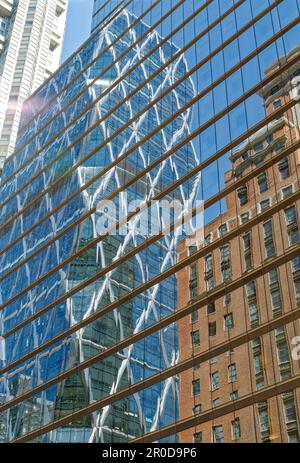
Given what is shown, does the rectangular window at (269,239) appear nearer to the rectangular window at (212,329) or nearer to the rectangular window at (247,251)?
the rectangular window at (247,251)

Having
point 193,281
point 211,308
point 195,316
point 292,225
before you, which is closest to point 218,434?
point 211,308

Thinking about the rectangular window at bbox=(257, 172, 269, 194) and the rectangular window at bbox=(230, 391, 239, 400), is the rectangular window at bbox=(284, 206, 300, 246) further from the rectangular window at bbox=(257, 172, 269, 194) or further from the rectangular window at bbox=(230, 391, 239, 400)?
the rectangular window at bbox=(230, 391, 239, 400)

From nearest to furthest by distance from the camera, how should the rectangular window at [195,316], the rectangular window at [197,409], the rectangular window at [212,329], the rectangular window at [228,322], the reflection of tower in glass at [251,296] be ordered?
the reflection of tower in glass at [251,296], the rectangular window at [197,409], the rectangular window at [228,322], the rectangular window at [212,329], the rectangular window at [195,316]

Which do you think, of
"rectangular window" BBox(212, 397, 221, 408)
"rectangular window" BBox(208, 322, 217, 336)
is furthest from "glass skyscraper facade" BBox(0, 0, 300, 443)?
"rectangular window" BBox(208, 322, 217, 336)

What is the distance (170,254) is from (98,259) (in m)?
6.63

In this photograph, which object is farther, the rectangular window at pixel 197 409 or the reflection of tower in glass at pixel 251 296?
the rectangular window at pixel 197 409

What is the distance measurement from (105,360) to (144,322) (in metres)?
3.12

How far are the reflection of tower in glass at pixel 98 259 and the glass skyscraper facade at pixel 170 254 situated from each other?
0.40ft

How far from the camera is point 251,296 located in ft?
102

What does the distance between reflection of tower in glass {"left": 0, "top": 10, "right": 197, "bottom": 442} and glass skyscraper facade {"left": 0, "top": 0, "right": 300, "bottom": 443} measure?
0.12m

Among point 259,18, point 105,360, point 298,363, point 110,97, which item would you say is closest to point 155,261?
point 105,360

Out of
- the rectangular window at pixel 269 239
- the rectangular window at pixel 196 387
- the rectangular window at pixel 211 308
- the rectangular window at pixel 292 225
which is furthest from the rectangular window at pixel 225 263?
the rectangular window at pixel 196 387

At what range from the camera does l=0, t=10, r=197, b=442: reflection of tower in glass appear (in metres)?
35.5

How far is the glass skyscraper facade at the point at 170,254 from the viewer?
3028cm
